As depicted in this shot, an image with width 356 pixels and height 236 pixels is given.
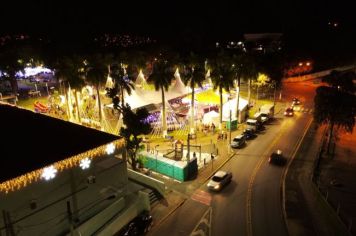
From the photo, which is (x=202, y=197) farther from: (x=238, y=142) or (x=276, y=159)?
(x=238, y=142)

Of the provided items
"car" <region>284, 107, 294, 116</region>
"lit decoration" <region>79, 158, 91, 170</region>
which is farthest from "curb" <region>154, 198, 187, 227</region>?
"car" <region>284, 107, 294, 116</region>

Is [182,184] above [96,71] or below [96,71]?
below

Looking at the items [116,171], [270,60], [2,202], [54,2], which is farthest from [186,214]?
[54,2]

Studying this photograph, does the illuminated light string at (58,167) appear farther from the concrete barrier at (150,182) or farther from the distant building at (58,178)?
the concrete barrier at (150,182)

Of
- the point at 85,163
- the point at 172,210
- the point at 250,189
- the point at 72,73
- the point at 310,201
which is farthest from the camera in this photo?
the point at 72,73

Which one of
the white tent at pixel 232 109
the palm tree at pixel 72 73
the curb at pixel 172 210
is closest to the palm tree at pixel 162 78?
the palm tree at pixel 72 73

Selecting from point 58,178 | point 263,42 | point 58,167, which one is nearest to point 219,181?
point 58,178

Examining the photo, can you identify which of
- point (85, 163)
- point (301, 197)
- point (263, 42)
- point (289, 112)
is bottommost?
point (301, 197)
